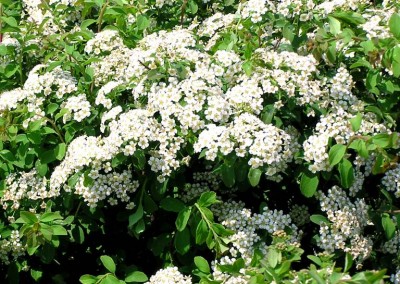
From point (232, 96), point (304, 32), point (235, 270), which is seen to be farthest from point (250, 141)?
point (304, 32)

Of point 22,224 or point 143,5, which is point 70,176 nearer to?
point 22,224

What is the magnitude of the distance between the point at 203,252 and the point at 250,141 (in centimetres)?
70

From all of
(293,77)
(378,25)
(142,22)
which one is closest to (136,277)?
(293,77)

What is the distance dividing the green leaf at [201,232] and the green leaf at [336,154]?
1.84 feet

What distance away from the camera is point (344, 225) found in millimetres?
3285

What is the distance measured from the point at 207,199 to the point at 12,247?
0.97m

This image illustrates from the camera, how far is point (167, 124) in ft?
10.7

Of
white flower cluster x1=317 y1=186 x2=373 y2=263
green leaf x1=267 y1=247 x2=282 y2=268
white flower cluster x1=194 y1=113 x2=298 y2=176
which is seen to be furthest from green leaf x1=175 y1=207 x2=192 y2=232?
white flower cluster x1=317 y1=186 x2=373 y2=263

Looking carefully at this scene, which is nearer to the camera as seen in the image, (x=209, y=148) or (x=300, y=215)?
(x=209, y=148)

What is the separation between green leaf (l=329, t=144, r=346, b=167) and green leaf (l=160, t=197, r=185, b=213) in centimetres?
64

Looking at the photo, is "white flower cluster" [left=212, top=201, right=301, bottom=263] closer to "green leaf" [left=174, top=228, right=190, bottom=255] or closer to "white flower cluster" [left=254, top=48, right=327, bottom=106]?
"green leaf" [left=174, top=228, right=190, bottom=255]

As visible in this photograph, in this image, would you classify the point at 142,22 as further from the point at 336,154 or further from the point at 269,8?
the point at 336,154

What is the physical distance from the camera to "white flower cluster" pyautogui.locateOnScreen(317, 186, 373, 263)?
3.29m

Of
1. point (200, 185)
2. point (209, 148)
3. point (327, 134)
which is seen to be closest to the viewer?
point (209, 148)
